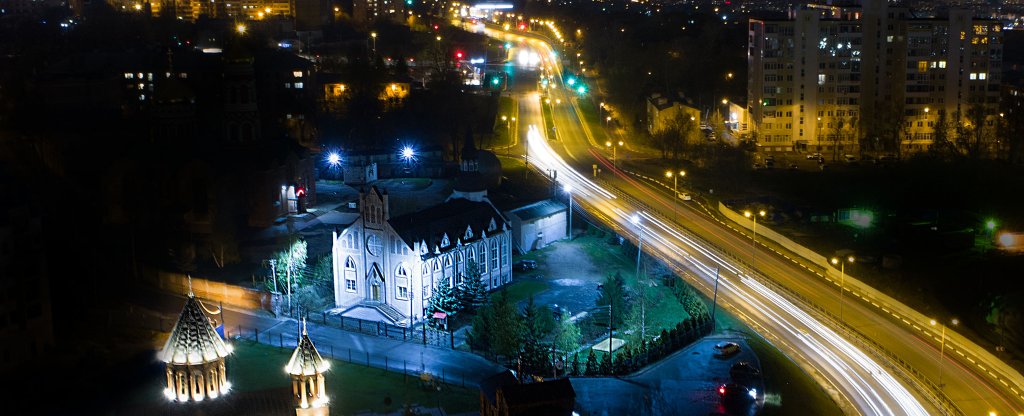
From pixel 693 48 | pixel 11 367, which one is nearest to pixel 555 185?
pixel 11 367

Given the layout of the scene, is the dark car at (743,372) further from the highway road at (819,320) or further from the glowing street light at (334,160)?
the glowing street light at (334,160)

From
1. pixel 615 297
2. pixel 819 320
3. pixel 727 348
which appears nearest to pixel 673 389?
pixel 727 348

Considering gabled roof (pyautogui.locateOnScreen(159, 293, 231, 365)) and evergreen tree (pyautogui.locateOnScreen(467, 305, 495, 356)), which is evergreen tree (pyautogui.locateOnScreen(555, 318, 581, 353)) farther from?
gabled roof (pyautogui.locateOnScreen(159, 293, 231, 365))

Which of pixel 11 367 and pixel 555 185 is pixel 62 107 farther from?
pixel 11 367

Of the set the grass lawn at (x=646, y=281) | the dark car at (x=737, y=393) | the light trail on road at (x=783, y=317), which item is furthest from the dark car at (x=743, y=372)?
the grass lawn at (x=646, y=281)

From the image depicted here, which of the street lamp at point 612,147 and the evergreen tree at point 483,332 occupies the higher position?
the street lamp at point 612,147

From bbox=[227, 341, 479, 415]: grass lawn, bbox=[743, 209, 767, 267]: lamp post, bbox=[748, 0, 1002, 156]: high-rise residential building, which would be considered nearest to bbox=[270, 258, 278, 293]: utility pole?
bbox=[227, 341, 479, 415]: grass lawn

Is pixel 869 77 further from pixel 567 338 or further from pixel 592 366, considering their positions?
pixel 592 366
